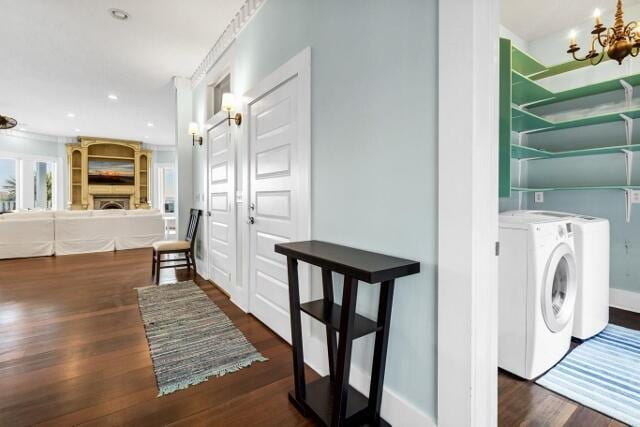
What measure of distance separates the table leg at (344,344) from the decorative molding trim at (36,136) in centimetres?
1057

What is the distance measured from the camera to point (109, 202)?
9516mm

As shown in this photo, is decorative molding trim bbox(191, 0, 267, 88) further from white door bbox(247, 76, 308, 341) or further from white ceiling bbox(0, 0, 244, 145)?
white door bbox(247, 76, 308, 341)

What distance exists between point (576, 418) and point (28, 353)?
3251 mm

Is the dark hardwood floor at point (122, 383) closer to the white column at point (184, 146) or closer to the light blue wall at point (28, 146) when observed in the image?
the white column at point (184, 146)

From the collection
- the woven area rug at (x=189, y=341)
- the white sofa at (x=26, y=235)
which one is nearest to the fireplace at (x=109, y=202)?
the white sofa at (x=26, y=235)

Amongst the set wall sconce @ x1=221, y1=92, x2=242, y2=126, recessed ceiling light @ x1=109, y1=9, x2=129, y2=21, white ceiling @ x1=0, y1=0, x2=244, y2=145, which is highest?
white ceiling @ x1=0, y1=0, x2=244, y2=145

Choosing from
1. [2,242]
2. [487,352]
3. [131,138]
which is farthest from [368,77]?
[131,138]

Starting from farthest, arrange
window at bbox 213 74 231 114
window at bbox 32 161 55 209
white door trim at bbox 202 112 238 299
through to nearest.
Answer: window at bbox 32 161 55 209, window at bbox 213 74 231 114, white door trim at bbox 202 112 238 299

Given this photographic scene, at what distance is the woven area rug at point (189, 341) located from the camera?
6.19 ft

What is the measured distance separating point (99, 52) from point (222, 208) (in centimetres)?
251

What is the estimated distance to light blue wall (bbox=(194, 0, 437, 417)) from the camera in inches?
50.3

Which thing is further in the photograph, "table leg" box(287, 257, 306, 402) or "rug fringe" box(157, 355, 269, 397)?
"rug fringe" box(157, 355, 269, 397)

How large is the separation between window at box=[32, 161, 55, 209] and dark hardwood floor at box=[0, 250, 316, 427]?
6847 mm

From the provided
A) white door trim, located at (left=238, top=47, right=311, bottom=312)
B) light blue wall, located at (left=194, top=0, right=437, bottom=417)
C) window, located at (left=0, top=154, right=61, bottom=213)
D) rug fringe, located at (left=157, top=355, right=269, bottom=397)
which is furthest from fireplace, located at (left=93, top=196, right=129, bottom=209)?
light blue wall, located at (left=194, top=0, right=437, bottom=417)
